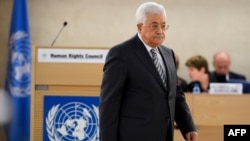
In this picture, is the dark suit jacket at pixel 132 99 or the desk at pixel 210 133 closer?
the dark suit jacket at pixel 132 99

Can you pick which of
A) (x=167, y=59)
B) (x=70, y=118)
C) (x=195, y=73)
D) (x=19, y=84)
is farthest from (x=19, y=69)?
(x=167, y=59)

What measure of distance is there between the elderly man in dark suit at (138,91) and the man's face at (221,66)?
486 centimetres

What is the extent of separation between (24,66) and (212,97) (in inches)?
104

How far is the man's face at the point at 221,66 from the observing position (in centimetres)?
790

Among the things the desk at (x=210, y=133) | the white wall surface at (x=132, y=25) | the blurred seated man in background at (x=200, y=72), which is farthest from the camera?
the white wall surface at (x=132, y=25)

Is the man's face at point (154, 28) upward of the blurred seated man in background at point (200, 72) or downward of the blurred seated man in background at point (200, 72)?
upward

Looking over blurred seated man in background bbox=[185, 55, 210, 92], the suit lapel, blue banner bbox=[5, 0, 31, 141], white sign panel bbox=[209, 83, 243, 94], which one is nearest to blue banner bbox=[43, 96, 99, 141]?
the suit lapel

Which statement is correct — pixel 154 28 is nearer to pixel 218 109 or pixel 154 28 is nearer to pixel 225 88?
pixel 218 109

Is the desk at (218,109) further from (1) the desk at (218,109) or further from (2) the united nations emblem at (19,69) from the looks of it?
(2) the united nations emblem at (19,69)

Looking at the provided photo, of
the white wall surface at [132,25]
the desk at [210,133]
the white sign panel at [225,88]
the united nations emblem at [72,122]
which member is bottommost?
the desk at [210,133]

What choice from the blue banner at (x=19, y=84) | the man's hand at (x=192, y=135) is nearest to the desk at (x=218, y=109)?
the man's hand at (x=192, y=135)

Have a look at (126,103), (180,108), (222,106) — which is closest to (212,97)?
(222,106)

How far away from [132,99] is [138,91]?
0.06 m

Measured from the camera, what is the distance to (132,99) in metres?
3.09
